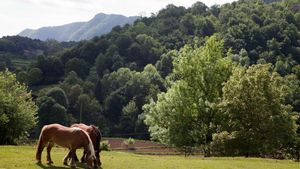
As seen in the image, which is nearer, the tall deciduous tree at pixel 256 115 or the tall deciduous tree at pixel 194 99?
the tall deciduous tree at pixel 256 115

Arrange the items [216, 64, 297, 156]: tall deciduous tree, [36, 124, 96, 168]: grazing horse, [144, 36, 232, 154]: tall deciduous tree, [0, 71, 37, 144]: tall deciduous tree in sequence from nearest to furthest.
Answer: [36, 124, 96, 168]: grazing horse → [216, 64, 297, 156]: tall deciduous tree → [0, 71, 37, 144]: tall deciduous tree → [144, 36, 232, 154]: tall deciduous tree

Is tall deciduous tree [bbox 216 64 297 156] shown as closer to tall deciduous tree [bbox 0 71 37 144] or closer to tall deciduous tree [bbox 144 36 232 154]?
tall deciduous tree [bbox 144 36 232 154]

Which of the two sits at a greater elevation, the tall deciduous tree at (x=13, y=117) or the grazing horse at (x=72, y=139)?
the grazing horse at (x=72, y=139)

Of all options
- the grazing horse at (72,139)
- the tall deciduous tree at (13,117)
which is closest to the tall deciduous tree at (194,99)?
the tall deciduous tree at (13,117)

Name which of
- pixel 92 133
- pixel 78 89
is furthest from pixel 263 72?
pixel 78 89

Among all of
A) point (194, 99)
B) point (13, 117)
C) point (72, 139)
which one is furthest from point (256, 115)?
point (13, 117)

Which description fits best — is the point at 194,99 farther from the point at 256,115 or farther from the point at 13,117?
the point at 13,117

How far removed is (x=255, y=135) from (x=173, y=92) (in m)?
12.8

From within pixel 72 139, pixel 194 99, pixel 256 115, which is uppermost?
pixel 194 99

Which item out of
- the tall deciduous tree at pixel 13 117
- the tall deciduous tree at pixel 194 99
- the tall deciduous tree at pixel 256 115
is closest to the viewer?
the tall deciduous tree at pixel 256 115

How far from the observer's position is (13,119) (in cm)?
4625

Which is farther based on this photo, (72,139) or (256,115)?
(256,115)

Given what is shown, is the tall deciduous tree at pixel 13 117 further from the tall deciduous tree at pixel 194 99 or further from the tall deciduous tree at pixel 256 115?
the tall deciduous tree at pixel 256 115

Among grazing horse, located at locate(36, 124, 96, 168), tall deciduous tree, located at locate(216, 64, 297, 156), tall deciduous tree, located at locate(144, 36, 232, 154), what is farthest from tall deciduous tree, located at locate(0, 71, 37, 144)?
grazing horse, located at locate(36, 124, 96, 168)
